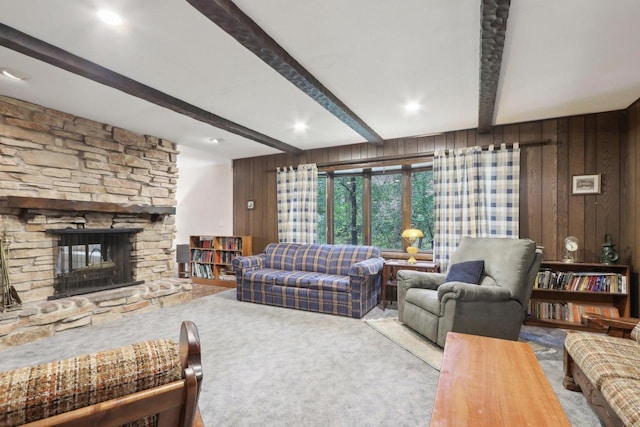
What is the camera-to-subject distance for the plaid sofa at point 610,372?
1394 millimetres

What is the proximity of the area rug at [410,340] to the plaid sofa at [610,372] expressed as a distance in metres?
0.90

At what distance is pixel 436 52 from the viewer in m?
2.24

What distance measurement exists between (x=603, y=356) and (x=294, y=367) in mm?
1948

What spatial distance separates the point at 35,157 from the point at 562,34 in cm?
470

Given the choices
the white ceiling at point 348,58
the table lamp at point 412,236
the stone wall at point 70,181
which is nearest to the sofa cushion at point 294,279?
the table lamp at point 412,236

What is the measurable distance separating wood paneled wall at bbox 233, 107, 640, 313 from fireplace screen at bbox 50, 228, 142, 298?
174 inches

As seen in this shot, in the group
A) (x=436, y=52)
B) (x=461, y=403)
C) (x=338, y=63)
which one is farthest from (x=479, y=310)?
(x=338, y=63)

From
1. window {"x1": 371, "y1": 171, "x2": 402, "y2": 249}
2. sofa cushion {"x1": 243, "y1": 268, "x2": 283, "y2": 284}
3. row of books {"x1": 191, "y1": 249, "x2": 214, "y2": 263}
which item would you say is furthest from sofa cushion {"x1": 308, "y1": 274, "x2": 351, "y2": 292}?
row of books {"x1": 191, "y1": 249, "x2": 214, "y2": 263}

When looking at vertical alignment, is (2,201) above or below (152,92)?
below

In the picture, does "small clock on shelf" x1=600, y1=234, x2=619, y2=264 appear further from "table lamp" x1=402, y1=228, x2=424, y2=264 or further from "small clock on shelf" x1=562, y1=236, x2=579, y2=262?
"table lamp" x1=402, y1=228, x2=424, y2=264

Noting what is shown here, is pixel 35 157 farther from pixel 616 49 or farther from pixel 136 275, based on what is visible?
pixel 616 49

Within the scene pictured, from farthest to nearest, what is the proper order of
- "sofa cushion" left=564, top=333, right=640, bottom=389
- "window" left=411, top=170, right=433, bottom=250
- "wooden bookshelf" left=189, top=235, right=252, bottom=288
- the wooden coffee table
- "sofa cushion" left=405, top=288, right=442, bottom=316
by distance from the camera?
"wooden bookshelf" left=189, top=235, right=252, bottom=288
"window" left=411, top=170, right=433, bottom=250
"sofa cushion" left=405, top=288, right=442, bottom=316
"sofa cushion" left=564, top=333, right=640, bottom=389
the wooden coffee table

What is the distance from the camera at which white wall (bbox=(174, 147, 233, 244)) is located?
6.09 metres

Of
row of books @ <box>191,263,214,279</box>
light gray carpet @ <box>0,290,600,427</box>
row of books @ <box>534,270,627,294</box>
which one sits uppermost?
row of books @ <box>534,270,627,294</box>
